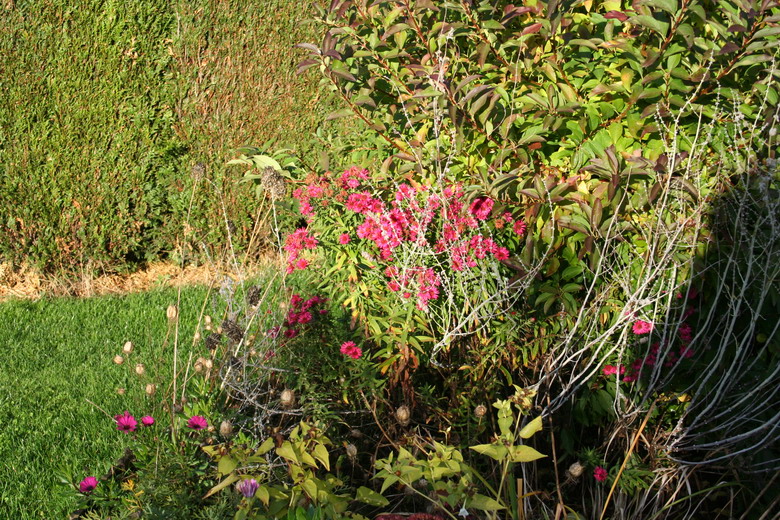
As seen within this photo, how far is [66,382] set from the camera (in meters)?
4.03

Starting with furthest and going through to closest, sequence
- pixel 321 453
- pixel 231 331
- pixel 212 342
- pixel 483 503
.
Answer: pixel 212 342, pixel 231 331, pixel 321 453, pixel 483 503

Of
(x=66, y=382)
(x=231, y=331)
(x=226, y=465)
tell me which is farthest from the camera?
(x=66, y=382)

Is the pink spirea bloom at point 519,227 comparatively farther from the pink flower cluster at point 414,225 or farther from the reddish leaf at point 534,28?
the reddish leaf at point 534,28

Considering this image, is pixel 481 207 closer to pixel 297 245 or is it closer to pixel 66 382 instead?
pixel 297 245

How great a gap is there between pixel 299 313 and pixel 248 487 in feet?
3.65

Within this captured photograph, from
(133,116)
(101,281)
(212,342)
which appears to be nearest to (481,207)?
(212,342)

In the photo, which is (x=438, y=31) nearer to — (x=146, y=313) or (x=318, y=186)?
(x=318, y=186)

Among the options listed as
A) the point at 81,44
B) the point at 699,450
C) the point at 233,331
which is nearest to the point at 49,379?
the point at 233,331

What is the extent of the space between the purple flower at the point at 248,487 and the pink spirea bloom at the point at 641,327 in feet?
4.62

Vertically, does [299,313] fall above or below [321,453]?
below

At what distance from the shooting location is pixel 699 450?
2842 mm

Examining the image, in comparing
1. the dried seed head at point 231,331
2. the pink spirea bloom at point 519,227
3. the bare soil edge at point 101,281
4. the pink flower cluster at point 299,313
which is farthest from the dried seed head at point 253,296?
the bare soil edge at point 101,281

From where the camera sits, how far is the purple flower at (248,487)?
1933 mm

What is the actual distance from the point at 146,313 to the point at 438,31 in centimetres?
312
